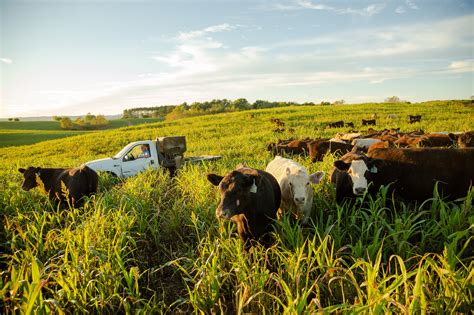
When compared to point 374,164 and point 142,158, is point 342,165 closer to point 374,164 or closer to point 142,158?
point 374,164

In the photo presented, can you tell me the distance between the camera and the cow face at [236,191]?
3801 millimetres

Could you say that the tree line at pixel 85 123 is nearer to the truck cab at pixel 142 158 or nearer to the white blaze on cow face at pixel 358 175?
the truck cab at pixel 142 158

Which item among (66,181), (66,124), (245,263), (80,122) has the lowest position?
(245,263)

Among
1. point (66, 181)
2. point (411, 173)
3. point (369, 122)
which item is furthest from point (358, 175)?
point (369, 122)

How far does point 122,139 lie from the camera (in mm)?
29000

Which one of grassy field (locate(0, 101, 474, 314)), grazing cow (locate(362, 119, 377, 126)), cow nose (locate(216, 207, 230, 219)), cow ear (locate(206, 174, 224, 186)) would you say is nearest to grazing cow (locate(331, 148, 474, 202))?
grassy field (locate(0, 101, 474, 314))

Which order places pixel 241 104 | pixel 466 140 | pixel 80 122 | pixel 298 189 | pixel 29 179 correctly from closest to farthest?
pixel 298 189
pixel 29 179
pixel 466 140
pixel 80 122
pixel 241 104

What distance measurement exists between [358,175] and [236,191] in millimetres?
2217

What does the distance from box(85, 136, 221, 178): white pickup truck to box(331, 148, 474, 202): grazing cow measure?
6819mm

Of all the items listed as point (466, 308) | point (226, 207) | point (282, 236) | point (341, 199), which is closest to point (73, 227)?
point (226, 207)

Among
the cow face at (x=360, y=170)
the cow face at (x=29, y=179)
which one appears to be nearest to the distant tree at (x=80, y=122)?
the cow face at (x=29, y=179)

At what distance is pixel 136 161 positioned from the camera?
10.4m

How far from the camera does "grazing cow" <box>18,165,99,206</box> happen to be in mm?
6828

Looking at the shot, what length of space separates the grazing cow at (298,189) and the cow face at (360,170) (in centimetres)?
46
